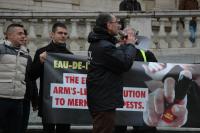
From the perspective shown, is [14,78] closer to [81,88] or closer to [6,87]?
[6,87]

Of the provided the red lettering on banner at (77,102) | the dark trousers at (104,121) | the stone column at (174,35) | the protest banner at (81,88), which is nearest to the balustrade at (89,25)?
the stone column at (174,35)

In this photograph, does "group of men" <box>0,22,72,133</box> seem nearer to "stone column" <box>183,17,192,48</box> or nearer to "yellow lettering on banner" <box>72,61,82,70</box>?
"yellow lettering on banner" <box>72,61,82,70</box>

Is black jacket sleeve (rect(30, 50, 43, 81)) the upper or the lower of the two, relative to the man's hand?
lower

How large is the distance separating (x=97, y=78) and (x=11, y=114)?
1.28 metres

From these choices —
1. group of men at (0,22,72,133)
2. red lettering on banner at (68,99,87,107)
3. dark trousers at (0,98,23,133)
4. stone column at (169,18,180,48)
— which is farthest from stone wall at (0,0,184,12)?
dark trousers at (0,98,23,133)

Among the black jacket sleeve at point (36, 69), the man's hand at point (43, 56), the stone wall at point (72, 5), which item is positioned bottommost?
the black jacket sleeve at point (36, 69)

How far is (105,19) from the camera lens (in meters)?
6.34

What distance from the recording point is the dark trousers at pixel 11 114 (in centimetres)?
689

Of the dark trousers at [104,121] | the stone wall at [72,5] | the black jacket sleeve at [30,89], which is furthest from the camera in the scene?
the stone wall at [72,5]

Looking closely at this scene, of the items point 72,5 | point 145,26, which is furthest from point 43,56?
point 72,5

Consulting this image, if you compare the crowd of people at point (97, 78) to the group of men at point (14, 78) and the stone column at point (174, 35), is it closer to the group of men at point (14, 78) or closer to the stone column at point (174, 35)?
the group of men at point (14, 78)

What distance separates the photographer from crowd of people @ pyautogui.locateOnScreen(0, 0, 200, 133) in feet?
20.5

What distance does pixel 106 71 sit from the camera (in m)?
6.31

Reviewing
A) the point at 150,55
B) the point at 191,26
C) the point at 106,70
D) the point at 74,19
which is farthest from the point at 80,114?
the point at 191,26
